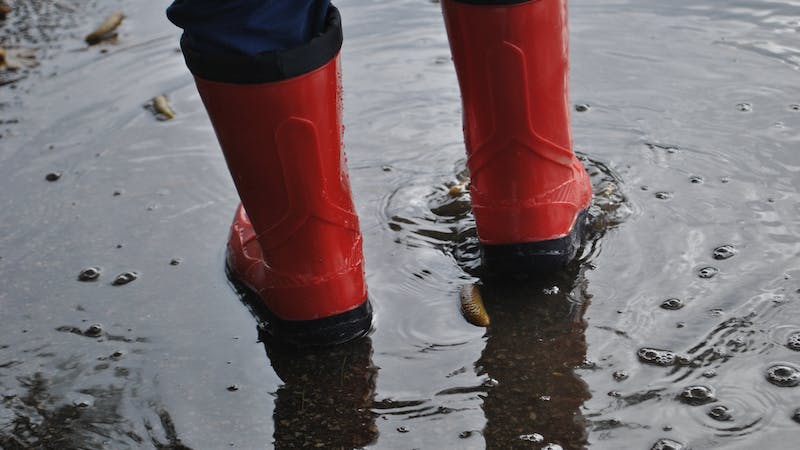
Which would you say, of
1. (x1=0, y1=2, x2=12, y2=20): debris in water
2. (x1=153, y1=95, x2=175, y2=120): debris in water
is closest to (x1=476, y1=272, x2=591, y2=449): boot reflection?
(x1=153, y1=95, x2=175, y2=120): debris in water

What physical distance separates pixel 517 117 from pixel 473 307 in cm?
33

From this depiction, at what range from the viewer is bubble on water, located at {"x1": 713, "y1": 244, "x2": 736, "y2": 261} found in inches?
68.8

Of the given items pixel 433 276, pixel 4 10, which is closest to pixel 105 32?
pixel 4 10

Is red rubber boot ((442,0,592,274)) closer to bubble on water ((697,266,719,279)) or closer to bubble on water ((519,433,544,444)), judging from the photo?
bubble on water ((697,266,719,279))

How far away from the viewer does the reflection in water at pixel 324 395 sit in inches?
57.8

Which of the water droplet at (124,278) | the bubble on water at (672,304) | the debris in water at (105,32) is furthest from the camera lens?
the debris in water at (105,32)

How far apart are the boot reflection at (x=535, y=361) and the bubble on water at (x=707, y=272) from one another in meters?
0.20

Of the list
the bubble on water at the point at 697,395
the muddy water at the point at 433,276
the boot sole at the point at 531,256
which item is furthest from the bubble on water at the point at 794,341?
the boot sole at the point at 531,256

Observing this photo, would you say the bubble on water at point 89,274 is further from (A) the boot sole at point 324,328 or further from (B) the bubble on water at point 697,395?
(B) the bubble on water at point 697,395

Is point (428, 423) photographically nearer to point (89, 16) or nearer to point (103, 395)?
point (103, 395)

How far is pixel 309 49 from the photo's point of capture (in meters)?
1.48

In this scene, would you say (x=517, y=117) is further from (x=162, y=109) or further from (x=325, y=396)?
(x=162, y=109)

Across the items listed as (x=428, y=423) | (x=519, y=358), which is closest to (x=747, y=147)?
(x=519, y=358)

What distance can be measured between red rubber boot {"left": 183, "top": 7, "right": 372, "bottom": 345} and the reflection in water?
0.11 feet
